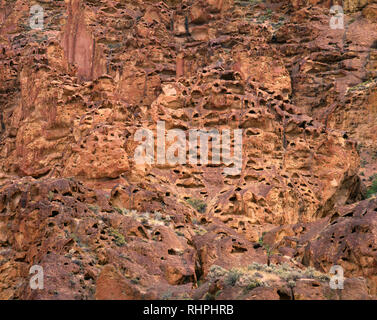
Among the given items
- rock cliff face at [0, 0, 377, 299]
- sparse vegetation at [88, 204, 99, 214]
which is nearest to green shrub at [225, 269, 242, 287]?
rock cliff face at [0, 0, 377, 299]

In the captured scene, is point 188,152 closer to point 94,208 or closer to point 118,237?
point 94,208

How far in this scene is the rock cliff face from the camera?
27078mm

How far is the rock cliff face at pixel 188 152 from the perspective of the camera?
2708cm

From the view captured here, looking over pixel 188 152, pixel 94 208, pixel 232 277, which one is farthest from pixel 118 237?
pixel 188 152

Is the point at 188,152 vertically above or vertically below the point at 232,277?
above

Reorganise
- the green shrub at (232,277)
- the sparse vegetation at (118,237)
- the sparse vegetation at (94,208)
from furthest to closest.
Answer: the sparse vegetation at (94,208) → the sparse vegetation at (118,237) → the green shrub at (232,277)

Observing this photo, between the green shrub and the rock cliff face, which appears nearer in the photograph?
the green shrub

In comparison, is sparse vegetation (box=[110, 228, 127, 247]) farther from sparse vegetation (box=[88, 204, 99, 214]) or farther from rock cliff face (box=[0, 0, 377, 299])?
sparse vegetation (box=[88, 204, 99, 214])

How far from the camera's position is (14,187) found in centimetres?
3269

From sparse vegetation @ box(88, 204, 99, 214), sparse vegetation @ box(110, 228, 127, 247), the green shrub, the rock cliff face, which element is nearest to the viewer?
the green shrub

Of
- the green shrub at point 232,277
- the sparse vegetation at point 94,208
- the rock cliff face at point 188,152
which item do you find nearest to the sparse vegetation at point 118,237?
the rock cliff face at point 188,152

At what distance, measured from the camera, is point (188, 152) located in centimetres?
4584

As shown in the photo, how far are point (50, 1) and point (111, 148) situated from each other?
171 feet

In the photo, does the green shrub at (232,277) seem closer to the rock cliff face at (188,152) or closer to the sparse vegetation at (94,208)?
the rock cliff face at (188,152)
